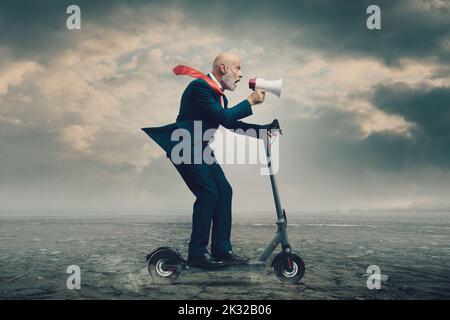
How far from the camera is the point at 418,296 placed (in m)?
3.56

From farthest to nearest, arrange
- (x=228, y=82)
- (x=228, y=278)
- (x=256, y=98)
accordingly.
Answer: (x=228, y=278)
(x=228, y=82)
(x=256, y=98)

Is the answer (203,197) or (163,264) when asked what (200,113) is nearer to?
(203,197)

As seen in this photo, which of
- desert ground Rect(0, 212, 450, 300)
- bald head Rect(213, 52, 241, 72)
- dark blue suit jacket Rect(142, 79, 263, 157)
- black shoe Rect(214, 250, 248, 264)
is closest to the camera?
desert ground Rect(0, 212, 450, 300)

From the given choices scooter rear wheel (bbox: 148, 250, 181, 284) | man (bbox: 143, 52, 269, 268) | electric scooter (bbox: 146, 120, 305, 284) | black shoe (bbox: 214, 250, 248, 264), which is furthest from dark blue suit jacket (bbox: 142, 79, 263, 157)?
black shoe (bbox: 214, 250, 248, 264)

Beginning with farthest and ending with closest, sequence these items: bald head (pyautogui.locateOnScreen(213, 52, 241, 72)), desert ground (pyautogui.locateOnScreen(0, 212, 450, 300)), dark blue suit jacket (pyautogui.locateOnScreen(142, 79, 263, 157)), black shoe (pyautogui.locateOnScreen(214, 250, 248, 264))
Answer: bald head (pyautogui.locateOnScreen(213, 52, 241, 72)) < black shoe (pyautogui.locateOnScreen(214, 250, 248, 264)) < dark blue suit jacket (pyautogui.locateOnScreen(142, 79, 263, 157)) < desert ground (pyautogui.locateOnScreen(0, 212, 450, 300))

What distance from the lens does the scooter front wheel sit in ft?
12.8

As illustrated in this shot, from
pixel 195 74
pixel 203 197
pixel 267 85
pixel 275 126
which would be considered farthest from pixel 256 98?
pixel 203 197

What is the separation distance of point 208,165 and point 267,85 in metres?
0.98

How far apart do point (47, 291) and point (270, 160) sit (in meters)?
2.48

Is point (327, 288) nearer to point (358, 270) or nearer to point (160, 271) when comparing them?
point (358, 270)

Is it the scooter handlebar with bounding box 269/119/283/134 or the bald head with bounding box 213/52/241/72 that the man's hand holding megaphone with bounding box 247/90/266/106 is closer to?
the scooter handlebar with bounding box 269/119/283/134

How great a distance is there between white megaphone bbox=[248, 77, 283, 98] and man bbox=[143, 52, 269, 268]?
6 cm

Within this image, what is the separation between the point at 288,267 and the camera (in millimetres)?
3928

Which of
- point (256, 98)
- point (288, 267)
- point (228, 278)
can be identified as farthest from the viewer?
point (228, 278)
